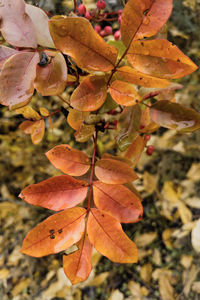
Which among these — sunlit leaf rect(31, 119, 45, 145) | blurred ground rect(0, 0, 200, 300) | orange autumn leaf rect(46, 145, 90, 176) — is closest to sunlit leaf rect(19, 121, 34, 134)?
sunlit leaf rect(31, 119, 45, 145)

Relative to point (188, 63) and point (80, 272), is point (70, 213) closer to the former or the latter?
point (80, 272)

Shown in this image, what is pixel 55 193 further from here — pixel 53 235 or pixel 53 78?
pixel 53 78

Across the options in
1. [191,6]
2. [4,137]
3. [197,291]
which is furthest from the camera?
[4,137]

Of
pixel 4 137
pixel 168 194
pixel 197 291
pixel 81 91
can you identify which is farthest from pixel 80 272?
pixel 4 137

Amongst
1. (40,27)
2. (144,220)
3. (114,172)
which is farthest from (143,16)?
(144,220)

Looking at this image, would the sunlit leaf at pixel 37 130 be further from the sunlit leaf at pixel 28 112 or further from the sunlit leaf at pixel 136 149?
the sunlit leaf at pixel 136 149

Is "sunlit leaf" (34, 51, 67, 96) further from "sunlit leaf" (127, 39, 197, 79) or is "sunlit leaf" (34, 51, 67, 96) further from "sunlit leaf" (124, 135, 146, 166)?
"sunlit leaf" (124, 135, 146, 166)
